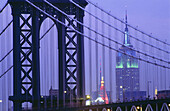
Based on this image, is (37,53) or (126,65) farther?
(126,65)

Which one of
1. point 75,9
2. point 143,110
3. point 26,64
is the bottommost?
point 143,110

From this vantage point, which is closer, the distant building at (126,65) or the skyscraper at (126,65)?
the skyscraper at (126,65)

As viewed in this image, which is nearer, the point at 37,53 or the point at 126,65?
the point at 37,53

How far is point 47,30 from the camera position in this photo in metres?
59.8

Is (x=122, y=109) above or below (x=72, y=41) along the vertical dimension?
below

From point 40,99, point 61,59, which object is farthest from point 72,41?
point 40,99

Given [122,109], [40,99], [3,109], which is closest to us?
[3,109]

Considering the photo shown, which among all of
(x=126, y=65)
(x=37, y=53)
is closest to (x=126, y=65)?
(x=126, y=65)

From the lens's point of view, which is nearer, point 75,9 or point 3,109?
point 3,109

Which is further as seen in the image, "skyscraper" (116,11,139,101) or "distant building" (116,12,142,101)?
"distant building" (116,12,142,101)

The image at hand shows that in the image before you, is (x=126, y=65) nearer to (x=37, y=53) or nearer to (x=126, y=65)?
(x=126, y=65)

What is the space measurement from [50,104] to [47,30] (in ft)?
26.3

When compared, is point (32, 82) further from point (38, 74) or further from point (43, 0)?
point (43, 0)

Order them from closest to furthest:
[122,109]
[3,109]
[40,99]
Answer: [3,109] → [40,99] → [122,109]
